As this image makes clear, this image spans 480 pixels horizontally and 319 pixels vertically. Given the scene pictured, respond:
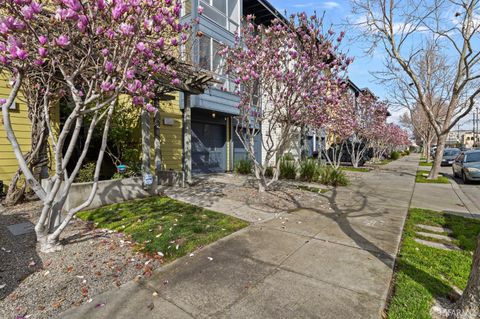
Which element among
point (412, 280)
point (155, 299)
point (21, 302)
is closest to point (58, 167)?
point (21, 302)

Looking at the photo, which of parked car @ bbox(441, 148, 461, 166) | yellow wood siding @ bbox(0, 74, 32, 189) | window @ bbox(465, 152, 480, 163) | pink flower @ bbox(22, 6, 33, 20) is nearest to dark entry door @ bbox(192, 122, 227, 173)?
yellow wood siding @ bbox(0, 74, 32, 189)

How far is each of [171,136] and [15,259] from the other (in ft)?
22.5

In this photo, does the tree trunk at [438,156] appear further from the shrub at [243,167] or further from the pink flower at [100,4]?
the pink flower at [100,4]

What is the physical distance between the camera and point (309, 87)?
5.99 metres

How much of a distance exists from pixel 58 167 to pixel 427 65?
20.2 m

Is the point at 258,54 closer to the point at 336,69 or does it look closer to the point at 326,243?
the point at 336,69

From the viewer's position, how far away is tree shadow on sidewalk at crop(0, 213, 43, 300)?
8.66 feet

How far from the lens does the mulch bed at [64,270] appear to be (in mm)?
2328

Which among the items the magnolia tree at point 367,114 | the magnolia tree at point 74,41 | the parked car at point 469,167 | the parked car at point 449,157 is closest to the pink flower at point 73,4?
the magnolia tree at point 74,41

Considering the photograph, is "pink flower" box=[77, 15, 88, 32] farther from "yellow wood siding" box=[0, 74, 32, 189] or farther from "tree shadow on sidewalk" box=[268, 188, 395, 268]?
"yellow wood siding" box=[0, 74, 32, 189]

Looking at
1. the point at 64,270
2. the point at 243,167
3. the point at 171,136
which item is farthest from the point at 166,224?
the point at 243,167

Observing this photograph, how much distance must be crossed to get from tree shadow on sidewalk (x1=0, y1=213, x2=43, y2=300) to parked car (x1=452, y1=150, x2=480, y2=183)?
14.4 metres

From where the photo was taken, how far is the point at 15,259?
3.11m

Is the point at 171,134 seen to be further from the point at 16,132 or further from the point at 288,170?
the point at 288,170
